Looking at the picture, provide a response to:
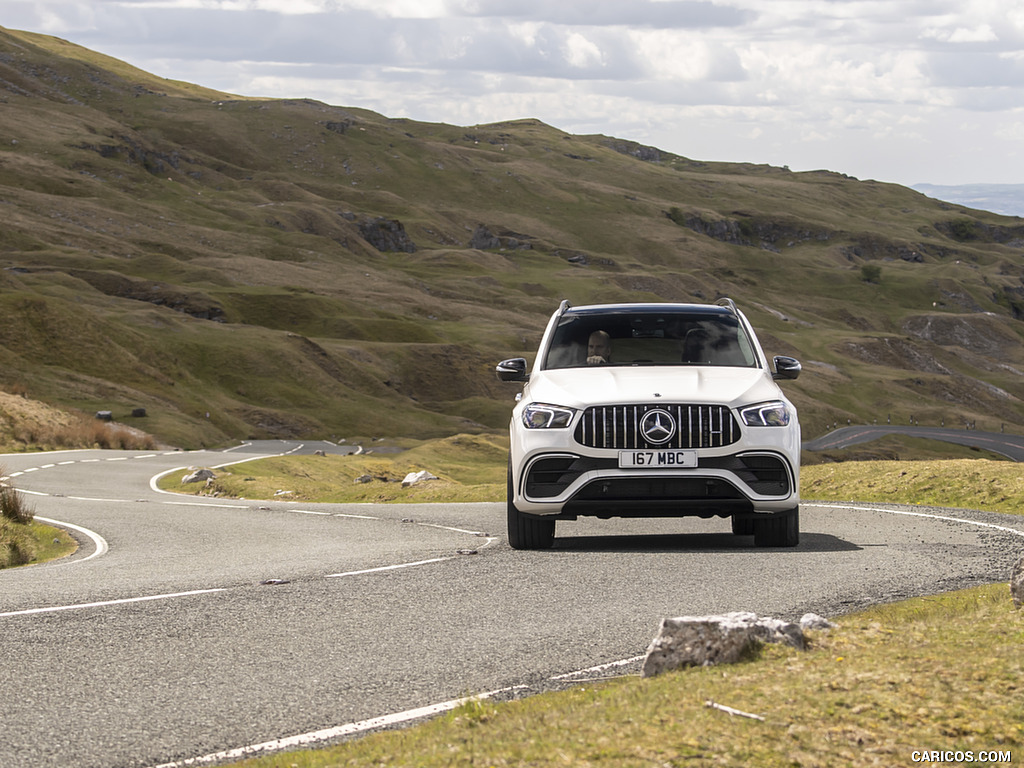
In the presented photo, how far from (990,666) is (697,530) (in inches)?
349

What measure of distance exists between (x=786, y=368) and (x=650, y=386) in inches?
69.2

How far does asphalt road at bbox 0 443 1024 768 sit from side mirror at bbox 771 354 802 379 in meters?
1.83

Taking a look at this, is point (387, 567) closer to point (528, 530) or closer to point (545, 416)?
point (528, 530)

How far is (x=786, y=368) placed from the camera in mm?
12047

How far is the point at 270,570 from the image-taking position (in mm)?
11383

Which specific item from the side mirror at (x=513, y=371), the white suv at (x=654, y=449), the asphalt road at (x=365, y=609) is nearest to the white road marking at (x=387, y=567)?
the asphalt road at (x=365, y=609)

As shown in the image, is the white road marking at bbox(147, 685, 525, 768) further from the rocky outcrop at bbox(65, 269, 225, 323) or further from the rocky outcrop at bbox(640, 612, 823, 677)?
the rocky outcrop at bbox(65, 269, 225, 323)

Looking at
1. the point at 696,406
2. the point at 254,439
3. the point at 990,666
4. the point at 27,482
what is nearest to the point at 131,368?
the point at 254,439

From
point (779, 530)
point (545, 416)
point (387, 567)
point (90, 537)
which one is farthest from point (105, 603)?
point (90, 537)

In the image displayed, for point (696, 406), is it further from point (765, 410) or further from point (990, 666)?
point (990, 666)

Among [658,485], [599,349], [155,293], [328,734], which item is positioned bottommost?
[328,734]

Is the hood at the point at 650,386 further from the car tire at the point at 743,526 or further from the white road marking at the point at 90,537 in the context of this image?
the white road marking at the point at 90,537

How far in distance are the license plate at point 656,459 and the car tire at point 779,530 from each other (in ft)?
4.79

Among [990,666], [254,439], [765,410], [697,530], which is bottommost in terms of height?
[254,439]
